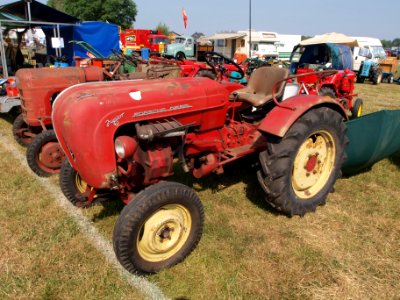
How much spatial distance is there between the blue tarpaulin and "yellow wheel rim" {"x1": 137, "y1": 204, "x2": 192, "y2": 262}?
1142 cm

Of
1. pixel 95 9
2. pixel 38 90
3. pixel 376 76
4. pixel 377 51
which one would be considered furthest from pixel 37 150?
pixel 95 9

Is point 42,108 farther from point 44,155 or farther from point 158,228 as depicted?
point 158,228

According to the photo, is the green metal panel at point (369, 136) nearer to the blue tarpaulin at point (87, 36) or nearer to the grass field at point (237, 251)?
the grass field at point (237, 251)

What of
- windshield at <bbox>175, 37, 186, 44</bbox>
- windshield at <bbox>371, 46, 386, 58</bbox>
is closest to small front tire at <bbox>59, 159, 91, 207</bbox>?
windshield at <bbox>371, 46, 386, 58</bbox>

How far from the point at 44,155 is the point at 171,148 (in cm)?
203

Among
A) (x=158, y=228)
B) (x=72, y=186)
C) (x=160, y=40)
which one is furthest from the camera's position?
(x=160, y=40)

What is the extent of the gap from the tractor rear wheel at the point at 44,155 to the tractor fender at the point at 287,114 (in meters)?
2.51

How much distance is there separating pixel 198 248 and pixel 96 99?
4.44 ft

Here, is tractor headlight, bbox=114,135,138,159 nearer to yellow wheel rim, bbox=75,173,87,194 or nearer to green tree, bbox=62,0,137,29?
Answer: yellow wheel rim, bbox=75,173,87,194

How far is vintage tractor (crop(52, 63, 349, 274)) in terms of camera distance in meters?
2.07

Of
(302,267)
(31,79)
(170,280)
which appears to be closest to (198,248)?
(170,280)

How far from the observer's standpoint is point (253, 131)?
329 cm

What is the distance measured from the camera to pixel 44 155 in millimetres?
3768

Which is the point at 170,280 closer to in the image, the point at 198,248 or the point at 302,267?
the point at 198,248
